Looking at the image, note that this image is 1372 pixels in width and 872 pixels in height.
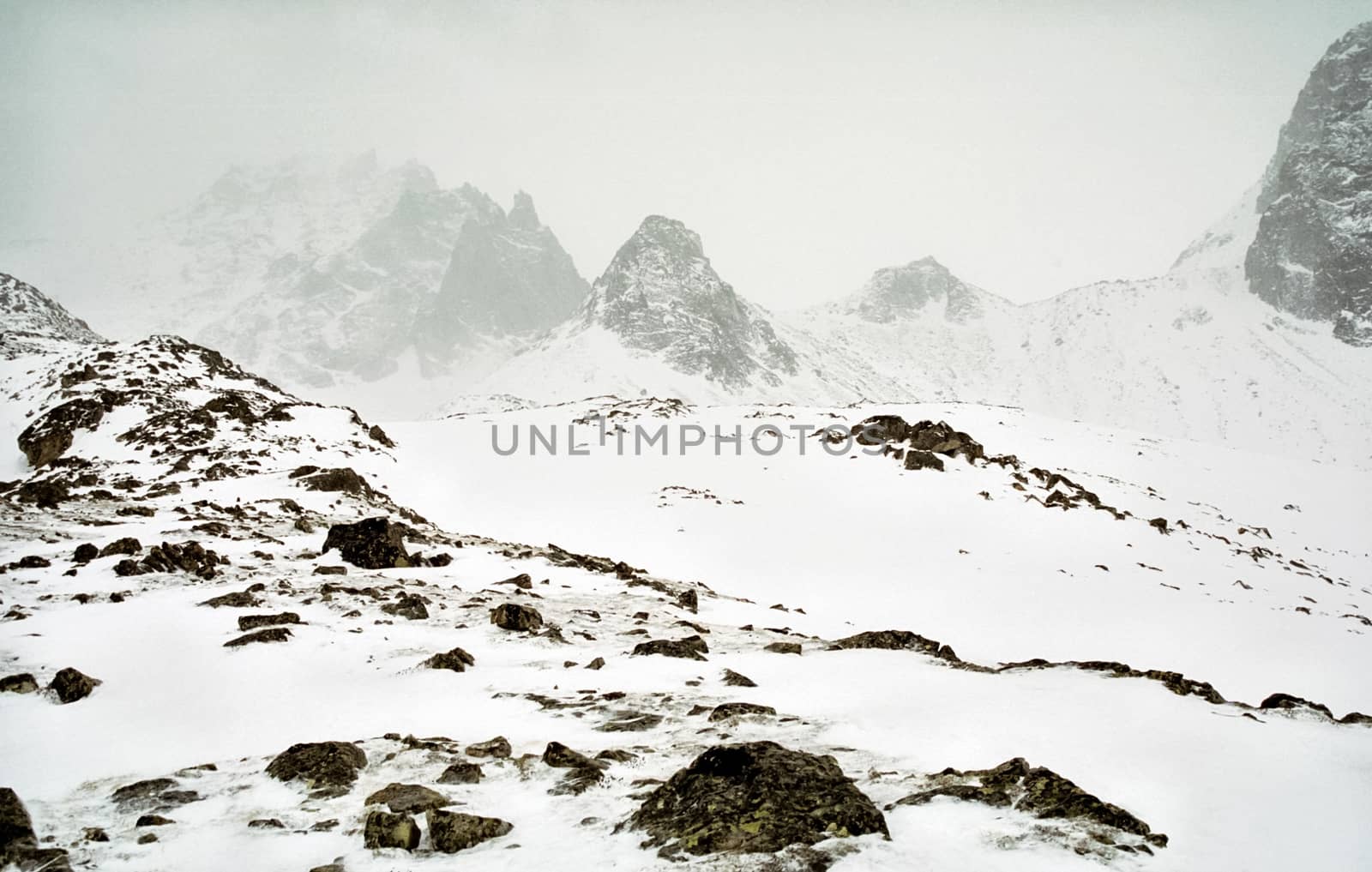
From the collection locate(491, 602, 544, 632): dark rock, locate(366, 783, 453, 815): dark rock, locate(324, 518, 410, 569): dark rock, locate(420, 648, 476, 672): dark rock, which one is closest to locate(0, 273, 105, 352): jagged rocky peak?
locate(324, 518, 410, 569): dark rock

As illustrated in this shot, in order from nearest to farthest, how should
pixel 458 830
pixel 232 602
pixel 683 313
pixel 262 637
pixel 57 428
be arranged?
pixel 458 830 < pixel 262 637 < pixel 232 602 < pixel 57 428 < pixel 683 313

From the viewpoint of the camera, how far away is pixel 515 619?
10.1 metres

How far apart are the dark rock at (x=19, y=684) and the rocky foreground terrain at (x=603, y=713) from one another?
4 centimetres

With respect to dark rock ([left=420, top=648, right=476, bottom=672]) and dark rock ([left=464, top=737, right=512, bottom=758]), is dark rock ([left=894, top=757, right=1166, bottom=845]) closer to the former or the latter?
dark rock ([left=464, top=737, right=512, bottom=758])

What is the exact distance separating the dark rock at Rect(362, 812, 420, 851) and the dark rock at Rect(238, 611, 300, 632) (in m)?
6.34

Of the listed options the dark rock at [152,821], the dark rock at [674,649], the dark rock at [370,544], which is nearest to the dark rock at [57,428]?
the dark rock at [370,544]

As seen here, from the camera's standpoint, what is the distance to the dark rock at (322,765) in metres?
5.11

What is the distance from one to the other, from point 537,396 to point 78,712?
12767 centimetres

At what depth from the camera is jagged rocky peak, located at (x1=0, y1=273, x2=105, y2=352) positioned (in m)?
55.2

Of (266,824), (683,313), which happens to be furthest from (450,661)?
(683,313)

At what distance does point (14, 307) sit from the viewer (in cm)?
6278

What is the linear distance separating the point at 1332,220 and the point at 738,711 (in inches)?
9473

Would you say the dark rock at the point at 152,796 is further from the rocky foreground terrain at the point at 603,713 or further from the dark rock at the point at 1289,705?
the dark rock at the point at 1289,705

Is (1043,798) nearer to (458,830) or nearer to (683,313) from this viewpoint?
(458,830)
